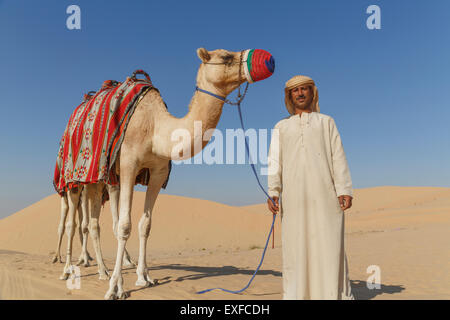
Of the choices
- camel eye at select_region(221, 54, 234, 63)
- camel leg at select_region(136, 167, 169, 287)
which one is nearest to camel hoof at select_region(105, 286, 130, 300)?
camel leg at select_region(136, 167, 169, 287)

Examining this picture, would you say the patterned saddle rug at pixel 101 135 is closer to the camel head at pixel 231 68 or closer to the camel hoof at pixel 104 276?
the camel head at pixel 231 68

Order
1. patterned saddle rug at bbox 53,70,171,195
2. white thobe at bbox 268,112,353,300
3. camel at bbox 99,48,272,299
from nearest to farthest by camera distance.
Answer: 1. white thobe at bbox 268,112,353,300
2. camel at bbox 99,48,272,299
3. patterned saddle rug at bbox 53,70,171,195

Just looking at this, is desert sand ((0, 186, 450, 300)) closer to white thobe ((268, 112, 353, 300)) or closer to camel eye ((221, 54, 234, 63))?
white thobe ((268, 112, 353, 300))

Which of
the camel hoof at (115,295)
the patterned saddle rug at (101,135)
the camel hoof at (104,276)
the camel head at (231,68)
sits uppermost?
the camel head at (231,68)

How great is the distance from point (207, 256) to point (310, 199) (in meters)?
9.02

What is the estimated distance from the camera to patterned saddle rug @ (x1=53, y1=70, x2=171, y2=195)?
16.7ft

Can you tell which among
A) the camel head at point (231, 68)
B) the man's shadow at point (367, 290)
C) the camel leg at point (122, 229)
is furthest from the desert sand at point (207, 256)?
the camel head at point (231, 68)

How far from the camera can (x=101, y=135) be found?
209 inches

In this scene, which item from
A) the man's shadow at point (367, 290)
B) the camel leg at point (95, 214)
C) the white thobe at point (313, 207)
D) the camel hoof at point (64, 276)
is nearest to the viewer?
the white thobe at point (313, 207)

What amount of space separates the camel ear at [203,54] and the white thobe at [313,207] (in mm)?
1638

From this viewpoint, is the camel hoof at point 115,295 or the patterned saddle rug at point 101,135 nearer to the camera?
the camel hoof at point 115,295

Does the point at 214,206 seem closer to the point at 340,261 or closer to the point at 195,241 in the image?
the point at 195,241

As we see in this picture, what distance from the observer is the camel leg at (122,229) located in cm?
445

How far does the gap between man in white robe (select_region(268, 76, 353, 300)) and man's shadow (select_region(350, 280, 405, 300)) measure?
129 centimetres
